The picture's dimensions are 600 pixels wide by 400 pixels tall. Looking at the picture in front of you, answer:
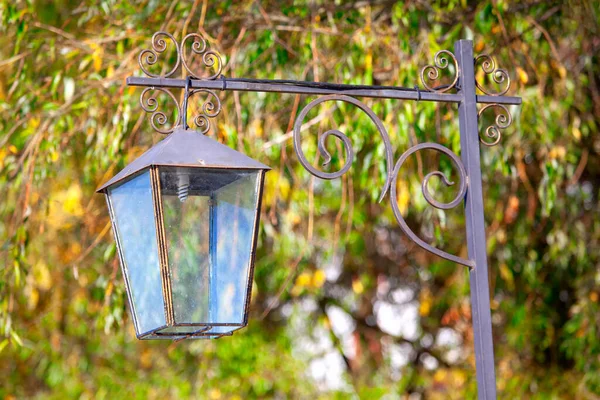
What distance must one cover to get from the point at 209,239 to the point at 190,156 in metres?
0.27

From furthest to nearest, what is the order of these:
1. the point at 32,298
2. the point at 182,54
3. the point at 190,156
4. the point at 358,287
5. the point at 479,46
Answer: the point at 358,287 < the point at 32,298 < the point at 479,46 < the point at 182,54 < the point at 190,156

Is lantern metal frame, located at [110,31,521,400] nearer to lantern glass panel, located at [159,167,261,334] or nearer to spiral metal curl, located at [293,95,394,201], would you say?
spiral metal curl, located at [293,95,394,201]

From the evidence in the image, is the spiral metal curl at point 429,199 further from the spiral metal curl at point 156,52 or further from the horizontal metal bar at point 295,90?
the spiral metal curl at point 156,52

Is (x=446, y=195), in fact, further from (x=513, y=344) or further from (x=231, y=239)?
(x=231, y=239)

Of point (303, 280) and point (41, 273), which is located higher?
point (41, 273)

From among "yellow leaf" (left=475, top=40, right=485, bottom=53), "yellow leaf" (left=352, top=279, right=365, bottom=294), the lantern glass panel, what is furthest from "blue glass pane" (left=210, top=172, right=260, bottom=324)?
"yellow leaf" (left=352, top=279, right=365, bottom=294)

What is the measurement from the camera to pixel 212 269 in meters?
2.84

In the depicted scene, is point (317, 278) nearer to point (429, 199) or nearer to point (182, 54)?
point (429, 199)

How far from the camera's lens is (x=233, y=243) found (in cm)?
288

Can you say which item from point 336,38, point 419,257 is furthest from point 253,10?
point 419,257

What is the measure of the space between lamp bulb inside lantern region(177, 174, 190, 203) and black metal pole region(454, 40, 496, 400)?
893 mm

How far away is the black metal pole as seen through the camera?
2934 mm

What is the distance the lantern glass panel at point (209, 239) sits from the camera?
2.76m

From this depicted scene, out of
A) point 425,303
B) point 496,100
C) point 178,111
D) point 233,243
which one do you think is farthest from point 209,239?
point 425,303
